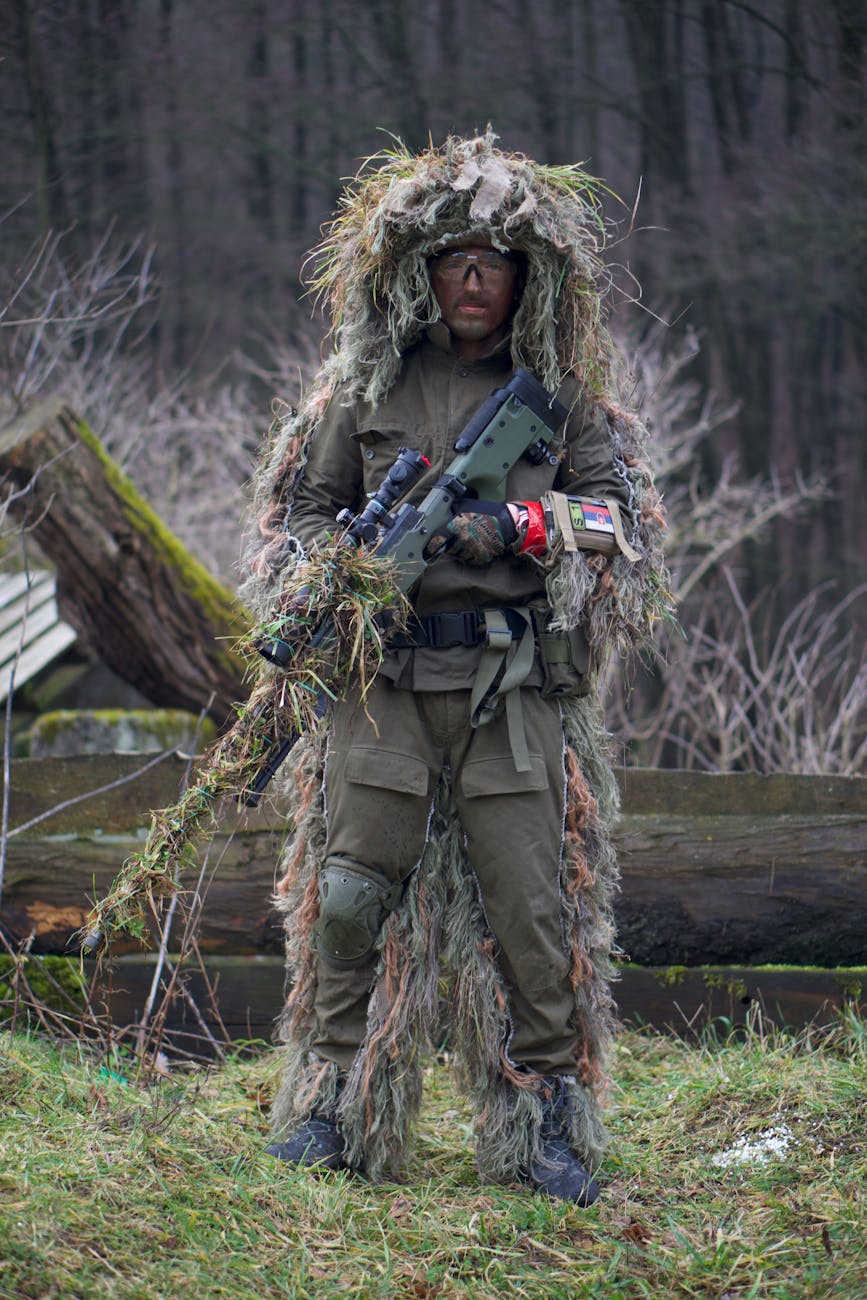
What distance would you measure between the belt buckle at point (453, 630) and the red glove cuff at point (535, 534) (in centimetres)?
24

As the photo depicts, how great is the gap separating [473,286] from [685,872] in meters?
2.28

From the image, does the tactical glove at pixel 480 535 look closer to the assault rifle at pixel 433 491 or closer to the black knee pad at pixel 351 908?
the assault rifle at pixel 433 491

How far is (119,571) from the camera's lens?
6438 millimetres

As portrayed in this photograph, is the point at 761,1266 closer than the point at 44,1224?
No

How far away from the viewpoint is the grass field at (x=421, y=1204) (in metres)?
2.86

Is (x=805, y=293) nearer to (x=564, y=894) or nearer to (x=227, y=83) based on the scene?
(x=227, y=83)

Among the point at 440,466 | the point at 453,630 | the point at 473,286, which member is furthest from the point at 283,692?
the point at 473,286

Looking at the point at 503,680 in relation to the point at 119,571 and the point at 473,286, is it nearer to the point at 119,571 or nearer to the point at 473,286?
the point at 473,286

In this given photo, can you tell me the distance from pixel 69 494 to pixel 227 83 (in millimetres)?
9933

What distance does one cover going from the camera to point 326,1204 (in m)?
3.22

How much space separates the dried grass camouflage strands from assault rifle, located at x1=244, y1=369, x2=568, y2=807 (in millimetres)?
34

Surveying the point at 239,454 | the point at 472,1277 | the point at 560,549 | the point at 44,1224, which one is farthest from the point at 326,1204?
the point at 239,454

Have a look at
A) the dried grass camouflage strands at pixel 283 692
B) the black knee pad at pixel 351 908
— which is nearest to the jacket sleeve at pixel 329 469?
the dried grass camouflage strands at pixel 283 692

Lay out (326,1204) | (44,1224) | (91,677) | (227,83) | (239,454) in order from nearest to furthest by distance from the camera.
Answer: (44,1224), (326,1204), (239,454), (91,677), (227,83)
